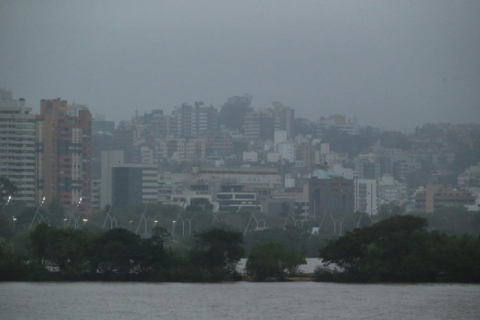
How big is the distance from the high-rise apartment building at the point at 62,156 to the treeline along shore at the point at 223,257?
91459 mm

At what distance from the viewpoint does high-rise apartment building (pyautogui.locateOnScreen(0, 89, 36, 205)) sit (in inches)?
6275

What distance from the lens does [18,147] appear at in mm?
161625

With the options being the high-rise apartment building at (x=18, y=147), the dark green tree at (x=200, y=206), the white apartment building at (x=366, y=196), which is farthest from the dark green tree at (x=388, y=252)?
the white apartment building at (x=366, y=196)

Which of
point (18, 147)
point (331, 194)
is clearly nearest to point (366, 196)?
point (331, 194)

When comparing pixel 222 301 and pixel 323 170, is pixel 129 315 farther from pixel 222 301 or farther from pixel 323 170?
pixel 323 170

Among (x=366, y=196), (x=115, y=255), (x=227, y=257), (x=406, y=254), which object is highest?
(x=406, y=254)

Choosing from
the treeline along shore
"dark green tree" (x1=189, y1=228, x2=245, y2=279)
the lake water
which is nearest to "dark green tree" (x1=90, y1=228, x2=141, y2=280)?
the treeline along shore

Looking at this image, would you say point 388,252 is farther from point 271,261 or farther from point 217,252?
point 217,252

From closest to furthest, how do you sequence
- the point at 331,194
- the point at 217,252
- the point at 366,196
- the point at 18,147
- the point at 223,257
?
1. the point at 217,252
2. the point at 223,257
3. the point at 18,147
4. the point at 331,194
5. the point at 366,196

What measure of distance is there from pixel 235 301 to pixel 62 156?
10780cm

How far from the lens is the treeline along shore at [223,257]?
56344 millimetres

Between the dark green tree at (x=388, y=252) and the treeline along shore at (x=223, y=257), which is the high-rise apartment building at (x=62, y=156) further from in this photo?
the dark green tree at (x=388, y=252)

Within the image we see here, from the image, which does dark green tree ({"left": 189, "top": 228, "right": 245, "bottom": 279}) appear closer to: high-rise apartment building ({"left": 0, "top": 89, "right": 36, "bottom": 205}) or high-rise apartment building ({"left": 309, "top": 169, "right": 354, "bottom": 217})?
high-rise apartment building ({"left": 0, "top": 89, "right": 36, "bottom": 205})

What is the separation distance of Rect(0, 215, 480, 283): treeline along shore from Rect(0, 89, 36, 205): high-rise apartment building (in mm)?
100874
